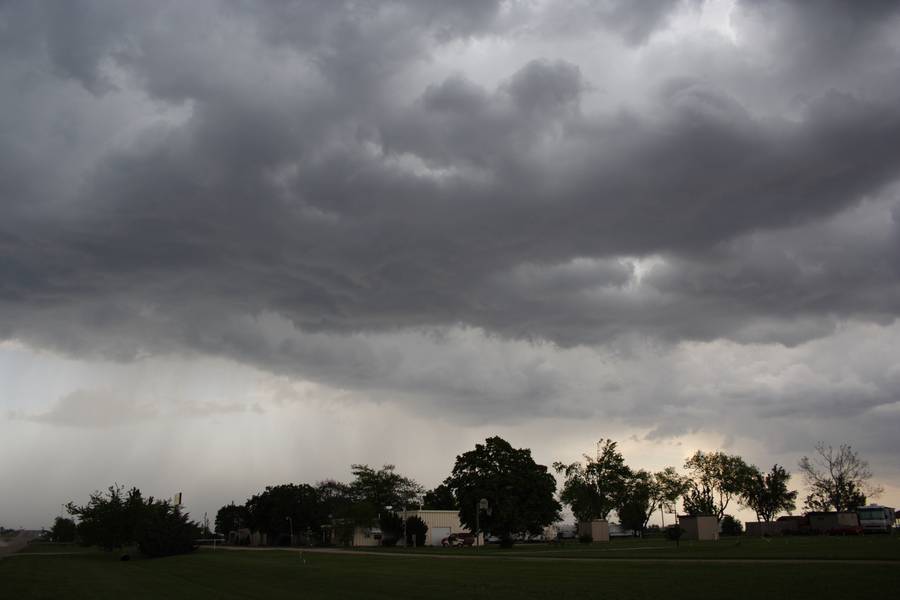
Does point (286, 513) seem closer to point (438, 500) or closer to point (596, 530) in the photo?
point (438, 500)

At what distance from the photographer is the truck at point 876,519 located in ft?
284

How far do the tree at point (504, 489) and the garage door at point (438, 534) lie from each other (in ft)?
63.1

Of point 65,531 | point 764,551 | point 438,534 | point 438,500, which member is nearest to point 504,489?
point 438,534

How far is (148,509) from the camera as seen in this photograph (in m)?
94.6

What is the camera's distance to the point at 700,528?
83188mm

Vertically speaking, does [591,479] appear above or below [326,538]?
above

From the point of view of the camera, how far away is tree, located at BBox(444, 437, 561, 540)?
84438 mm

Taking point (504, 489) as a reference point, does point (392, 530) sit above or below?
below

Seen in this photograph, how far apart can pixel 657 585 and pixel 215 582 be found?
24706mm

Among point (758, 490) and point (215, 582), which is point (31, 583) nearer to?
point (215, 582)

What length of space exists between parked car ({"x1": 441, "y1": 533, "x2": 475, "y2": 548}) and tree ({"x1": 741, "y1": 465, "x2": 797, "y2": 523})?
237 feet

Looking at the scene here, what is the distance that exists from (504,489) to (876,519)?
47558 millimetres

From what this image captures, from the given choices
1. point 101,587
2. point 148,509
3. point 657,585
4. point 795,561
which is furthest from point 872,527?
point 148,509

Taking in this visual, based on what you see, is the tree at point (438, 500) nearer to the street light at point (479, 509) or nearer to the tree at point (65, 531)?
the street light at point (479, 509)
